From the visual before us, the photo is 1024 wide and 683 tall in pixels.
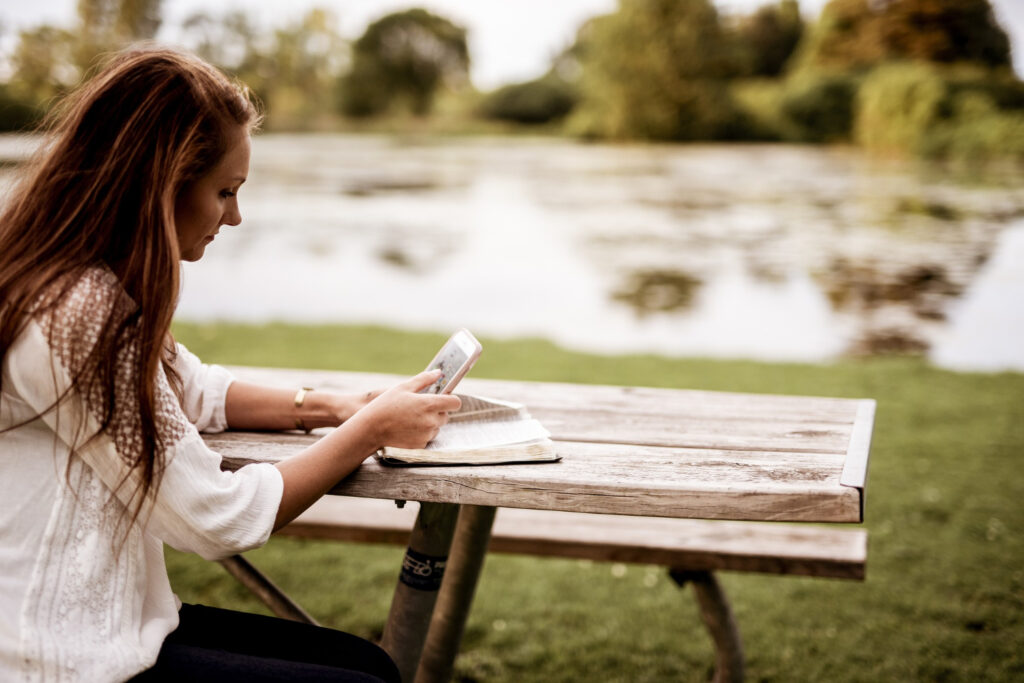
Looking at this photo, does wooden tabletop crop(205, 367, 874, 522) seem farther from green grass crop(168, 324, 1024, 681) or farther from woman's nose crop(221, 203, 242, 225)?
green grass crop(168, 324, 1024, 681)

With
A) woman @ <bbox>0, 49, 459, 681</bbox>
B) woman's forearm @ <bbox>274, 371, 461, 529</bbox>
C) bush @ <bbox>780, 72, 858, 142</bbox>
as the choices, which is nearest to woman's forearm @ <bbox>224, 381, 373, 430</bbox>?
woman's forearm @ <bbox>274, 371, 461, 529</bbox>

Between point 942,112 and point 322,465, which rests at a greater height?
point 942,112

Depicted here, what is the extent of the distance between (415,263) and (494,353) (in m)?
4.76

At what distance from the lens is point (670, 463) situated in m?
→ 1.61

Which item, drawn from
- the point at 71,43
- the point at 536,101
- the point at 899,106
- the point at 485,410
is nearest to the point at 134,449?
the point at 485,410

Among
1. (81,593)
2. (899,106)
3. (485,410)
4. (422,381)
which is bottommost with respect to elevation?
(81,593)

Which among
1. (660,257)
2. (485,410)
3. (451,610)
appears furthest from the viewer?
(660,257)

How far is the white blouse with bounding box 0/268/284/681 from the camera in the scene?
127cm

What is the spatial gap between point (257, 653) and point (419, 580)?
383 mm

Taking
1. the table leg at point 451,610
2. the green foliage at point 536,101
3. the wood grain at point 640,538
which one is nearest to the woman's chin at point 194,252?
the table leg at point 451,610

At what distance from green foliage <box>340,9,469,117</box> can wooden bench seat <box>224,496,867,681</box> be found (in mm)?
20919

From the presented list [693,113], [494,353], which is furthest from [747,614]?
[693,113]

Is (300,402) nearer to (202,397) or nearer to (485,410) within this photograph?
(202,397)

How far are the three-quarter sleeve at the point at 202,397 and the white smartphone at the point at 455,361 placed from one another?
47 centimetres
